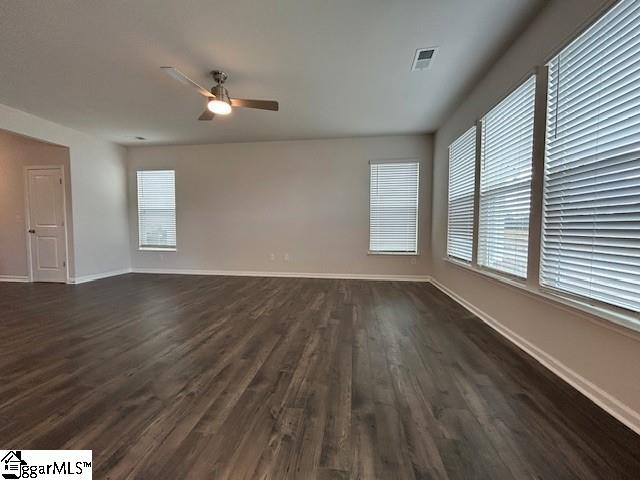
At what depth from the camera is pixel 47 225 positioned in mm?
5293

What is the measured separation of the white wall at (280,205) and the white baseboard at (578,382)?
116 inches

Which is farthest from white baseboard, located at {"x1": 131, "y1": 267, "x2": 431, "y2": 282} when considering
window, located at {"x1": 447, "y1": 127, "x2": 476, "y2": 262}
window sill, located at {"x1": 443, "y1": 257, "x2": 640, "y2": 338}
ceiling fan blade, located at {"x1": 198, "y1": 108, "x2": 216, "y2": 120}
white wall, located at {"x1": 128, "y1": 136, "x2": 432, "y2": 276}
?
ceiling fan blade, located at {"x1": 198, "y1": 108, "x2": 216, "y2": 120}

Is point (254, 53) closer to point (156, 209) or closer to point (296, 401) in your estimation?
point (296, 401)

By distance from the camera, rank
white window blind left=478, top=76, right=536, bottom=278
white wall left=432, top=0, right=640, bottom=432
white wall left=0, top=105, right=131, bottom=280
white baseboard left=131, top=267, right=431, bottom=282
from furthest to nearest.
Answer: white baseboard left=131, top=267, right=431, bottom=282, white wall left=0, top=105, right=131, bottom=280, white window blind left=478, top=76, right=536, bottom=278, white wall left=432, top=0, right=640, bottom=432

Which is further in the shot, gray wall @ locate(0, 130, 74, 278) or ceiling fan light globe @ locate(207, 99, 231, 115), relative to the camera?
gray wall @ locate(0, 130, 74, 278)

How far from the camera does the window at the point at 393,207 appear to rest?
217 inches

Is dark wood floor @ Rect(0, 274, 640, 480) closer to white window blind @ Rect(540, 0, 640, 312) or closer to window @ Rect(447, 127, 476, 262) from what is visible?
white window blind @ Rect(540, 0, 640, 312)

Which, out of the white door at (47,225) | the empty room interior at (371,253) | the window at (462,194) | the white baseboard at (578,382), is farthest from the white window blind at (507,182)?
the white door at (47,225)

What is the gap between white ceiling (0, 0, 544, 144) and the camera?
224 centimetres

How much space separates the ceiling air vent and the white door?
6236mm

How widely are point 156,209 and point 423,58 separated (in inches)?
238

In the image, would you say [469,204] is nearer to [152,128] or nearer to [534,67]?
[534,67]

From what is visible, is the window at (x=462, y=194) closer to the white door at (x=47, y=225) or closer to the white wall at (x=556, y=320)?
the white wall at (x=556, y=320)

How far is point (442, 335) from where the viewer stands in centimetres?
282
